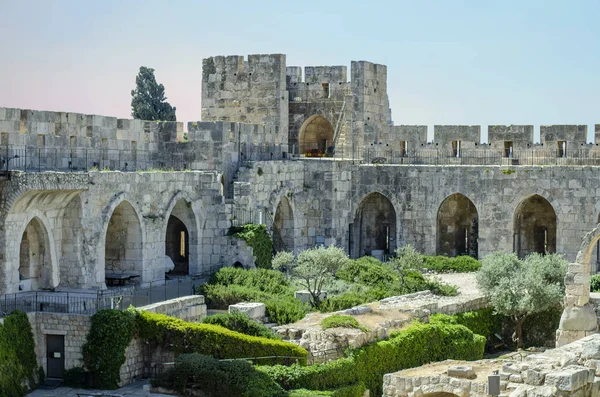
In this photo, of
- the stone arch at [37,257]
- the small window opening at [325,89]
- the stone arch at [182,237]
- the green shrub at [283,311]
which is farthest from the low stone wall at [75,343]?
the small window opening at [325,89]

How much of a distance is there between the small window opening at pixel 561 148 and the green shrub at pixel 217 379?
1816 centimetres

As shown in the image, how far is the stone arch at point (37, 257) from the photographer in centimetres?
3338

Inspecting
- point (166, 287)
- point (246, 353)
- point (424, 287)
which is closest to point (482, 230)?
point (424, 287)

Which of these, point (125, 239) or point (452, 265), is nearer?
point (125, 239)

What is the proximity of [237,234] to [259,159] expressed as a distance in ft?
16.2

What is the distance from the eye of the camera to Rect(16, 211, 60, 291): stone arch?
3338 cm

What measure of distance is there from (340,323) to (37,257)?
7633 millimetres

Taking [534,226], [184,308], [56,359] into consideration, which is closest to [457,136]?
[534,226]

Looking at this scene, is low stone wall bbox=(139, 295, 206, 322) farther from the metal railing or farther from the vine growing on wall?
the vine growing on wall

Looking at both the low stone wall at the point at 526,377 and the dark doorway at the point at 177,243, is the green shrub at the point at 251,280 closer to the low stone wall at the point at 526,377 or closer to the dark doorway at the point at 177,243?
the dark doorway at the point at 177,243

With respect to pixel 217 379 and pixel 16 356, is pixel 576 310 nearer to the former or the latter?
pixel 217 379

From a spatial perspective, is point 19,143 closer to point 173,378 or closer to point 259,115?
point 173,378

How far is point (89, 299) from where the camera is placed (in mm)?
32438

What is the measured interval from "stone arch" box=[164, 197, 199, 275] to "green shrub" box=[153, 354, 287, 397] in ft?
26.0
